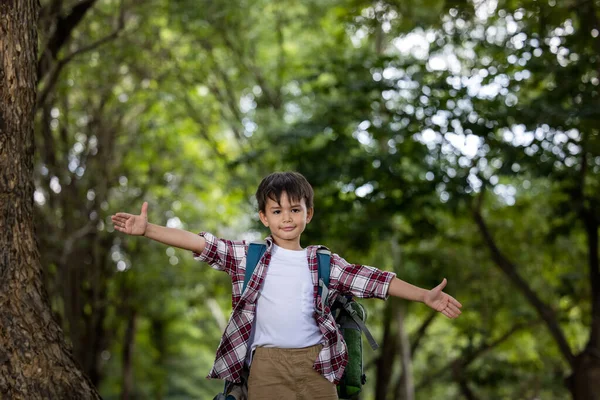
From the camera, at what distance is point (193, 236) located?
3.32 meters

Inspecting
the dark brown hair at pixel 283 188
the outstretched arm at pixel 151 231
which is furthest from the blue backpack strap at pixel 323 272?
the outstretched arm at pixel 151 231

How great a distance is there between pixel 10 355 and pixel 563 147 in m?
6.27

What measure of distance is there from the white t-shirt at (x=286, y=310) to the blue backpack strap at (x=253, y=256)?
8 cm

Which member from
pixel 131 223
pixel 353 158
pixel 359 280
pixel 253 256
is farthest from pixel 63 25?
pixel 359 280

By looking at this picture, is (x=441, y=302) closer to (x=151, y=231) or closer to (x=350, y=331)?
(x=350, y=331)

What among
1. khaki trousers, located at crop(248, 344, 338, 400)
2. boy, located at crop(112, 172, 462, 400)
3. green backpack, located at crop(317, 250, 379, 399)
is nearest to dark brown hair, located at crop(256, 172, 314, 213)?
boy, located at crop(112, 172, 462, 400)

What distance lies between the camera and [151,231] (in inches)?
130

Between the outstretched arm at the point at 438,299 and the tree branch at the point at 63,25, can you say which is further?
the tree branch at the point at 63,25

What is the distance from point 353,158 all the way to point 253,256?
5.90m

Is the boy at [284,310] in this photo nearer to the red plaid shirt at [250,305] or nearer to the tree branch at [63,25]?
the red plaid shirt at [250,305]

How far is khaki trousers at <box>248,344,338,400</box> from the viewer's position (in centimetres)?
335

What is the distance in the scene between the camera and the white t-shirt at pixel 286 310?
134 inches

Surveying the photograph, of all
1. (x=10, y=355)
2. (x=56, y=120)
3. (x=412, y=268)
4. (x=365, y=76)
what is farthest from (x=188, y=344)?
(x=10, y=355)

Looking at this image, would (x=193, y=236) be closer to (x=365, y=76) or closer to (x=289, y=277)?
(x=289, y=277)
